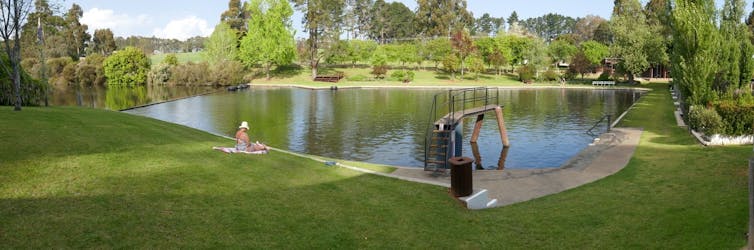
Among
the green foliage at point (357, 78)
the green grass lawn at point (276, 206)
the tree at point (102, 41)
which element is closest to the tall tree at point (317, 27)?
the green foliage at point (357, 78)

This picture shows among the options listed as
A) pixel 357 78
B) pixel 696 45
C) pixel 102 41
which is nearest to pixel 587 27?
pixel 357 78

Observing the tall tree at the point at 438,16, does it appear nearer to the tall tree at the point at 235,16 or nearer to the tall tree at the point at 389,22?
the tall tree at the point at 389,22

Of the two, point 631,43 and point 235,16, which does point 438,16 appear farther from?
point 631,43

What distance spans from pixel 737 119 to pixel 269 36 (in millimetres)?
82815

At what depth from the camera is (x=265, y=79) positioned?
94125 millimetres

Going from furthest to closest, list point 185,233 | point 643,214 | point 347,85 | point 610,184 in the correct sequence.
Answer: point 347,85 < point 610,184 < point 643,214 < point 185,233

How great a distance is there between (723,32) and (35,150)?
30764 mm

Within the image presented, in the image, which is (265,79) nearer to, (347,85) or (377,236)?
(347,85)

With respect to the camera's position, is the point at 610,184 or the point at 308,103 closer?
the point at 610,184

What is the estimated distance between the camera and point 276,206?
11008 millimetres

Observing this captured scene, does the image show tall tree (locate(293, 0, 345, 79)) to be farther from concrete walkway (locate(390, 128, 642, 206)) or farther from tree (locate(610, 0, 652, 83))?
concrete walkway (locate(390, 128, 642, 206))

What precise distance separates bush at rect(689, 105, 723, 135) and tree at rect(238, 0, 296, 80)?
3027 inches

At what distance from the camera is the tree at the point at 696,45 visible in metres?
25.3

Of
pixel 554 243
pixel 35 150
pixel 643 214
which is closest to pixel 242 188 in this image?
pixel 35 150
